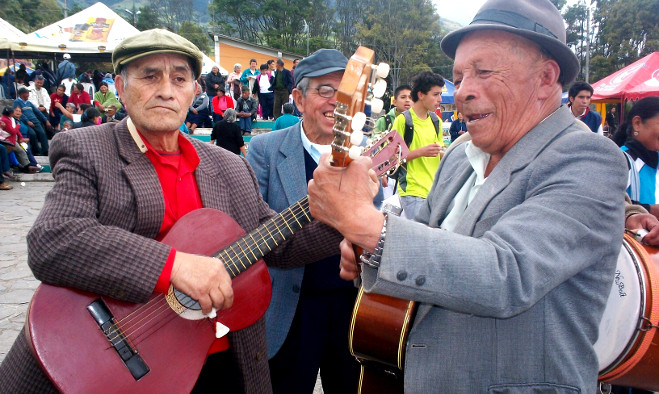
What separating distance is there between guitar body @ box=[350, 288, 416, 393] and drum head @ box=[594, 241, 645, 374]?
29.4 inches

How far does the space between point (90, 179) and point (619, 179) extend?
78.4 inches

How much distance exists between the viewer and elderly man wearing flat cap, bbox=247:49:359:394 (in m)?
2.67

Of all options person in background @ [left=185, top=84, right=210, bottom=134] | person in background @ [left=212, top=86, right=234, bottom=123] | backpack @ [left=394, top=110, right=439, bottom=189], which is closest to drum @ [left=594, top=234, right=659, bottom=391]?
backpack @ [left=394, top=110, right=439, bottom=189]

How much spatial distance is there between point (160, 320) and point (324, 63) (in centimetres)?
174

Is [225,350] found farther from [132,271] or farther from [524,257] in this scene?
[524,257]

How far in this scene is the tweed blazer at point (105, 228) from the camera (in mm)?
1818

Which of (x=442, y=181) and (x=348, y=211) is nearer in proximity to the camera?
(x=348, y=211)

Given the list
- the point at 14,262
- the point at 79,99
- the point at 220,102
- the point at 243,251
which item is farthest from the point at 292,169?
the point at 79,99

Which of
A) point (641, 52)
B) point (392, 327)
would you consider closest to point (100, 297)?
point (392, 327)

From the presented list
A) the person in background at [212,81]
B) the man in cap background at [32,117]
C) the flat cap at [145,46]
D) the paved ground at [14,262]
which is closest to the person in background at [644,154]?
the flat cap at [145,46]

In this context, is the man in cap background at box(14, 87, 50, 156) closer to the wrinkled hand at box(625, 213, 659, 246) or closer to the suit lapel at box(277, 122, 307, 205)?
the suit lapel at box(277, 122, 307, 205)

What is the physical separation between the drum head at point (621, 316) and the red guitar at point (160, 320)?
3.43ft

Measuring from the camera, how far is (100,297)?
1928 mm

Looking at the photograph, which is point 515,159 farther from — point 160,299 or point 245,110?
point 245,110
